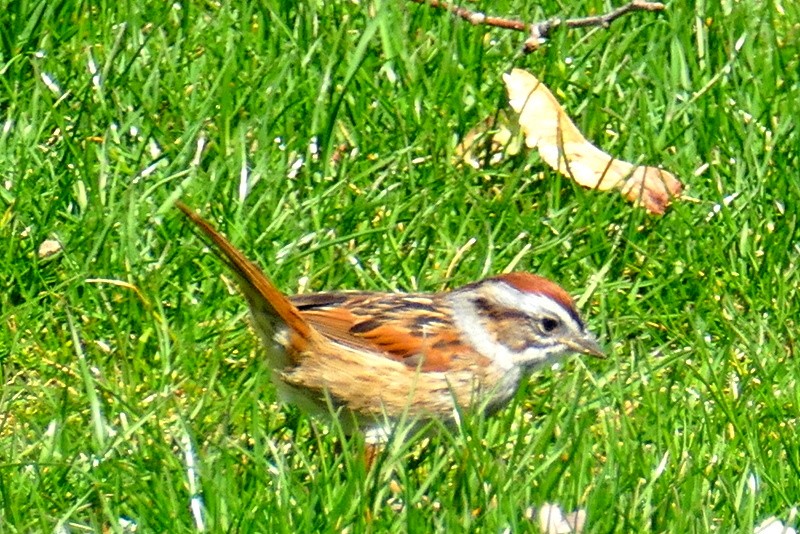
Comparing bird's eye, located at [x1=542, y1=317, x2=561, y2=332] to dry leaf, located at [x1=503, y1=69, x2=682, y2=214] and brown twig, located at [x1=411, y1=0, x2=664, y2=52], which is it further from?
brown twig, located at [x1=411, y1=0, x2=664, y2=52]

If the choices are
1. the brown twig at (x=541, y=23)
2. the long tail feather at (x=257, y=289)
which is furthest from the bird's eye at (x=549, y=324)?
the brown twig at (x=541, y=23)

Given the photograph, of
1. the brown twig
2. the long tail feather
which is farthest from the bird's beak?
the brown twig

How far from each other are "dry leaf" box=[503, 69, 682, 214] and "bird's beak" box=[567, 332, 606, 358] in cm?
80

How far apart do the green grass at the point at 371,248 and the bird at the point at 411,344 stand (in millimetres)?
114

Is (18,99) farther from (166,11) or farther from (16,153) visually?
(166,11)

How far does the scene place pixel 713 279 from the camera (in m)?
5.69

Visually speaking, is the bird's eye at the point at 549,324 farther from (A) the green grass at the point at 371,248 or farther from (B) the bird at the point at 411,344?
(A) the green grass at the point at 371,248

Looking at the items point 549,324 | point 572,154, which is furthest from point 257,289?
point 572,154

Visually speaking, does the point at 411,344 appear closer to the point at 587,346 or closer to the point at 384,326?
the point at 384,326

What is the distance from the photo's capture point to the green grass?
4.39 meters

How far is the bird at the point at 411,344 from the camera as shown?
16.6ft

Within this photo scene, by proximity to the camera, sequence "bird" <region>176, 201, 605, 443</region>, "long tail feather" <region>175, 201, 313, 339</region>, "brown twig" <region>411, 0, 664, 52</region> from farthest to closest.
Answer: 1. "brown twig" <region>411, 0, 664, 52</region>
2. "bird" <region>176, 201, 605, 443</region>
3. "long tail feather" <region>175, 201, 313, 339</region>

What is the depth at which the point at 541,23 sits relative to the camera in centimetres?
666

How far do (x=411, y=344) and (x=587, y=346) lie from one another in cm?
50
